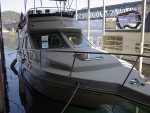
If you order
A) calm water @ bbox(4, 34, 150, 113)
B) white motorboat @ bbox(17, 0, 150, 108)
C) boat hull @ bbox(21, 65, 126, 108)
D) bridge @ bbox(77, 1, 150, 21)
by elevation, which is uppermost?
bridge @ bbox(77, 1, 150, 21)

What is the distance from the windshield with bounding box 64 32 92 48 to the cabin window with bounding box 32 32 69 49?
1.10 feet

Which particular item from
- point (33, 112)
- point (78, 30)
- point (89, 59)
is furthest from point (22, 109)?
point (78, 30)

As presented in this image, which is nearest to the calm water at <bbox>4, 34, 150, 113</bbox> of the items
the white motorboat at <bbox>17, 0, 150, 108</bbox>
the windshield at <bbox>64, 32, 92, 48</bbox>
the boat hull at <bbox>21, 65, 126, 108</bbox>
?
the boat hull at <bbox>21, 65, 126, 108</bbox>

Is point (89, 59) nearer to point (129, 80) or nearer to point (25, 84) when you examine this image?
point (129, 80)

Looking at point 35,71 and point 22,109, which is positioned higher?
point 35,71

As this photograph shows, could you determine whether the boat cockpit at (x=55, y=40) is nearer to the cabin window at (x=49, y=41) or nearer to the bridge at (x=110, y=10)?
the cabin window at (x=49, y=41)

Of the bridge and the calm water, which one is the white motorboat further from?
the bridge

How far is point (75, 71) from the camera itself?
5793 mm

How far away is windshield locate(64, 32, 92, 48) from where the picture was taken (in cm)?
789

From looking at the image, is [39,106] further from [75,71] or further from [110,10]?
[110,10]

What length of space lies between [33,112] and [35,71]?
4.43ft

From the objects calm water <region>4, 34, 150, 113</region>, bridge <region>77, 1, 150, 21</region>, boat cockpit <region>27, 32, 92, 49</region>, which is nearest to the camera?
calm water <region>4, 34, 150, 113</region>

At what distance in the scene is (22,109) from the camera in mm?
7359

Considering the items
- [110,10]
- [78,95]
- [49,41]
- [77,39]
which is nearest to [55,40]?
[49,41]
